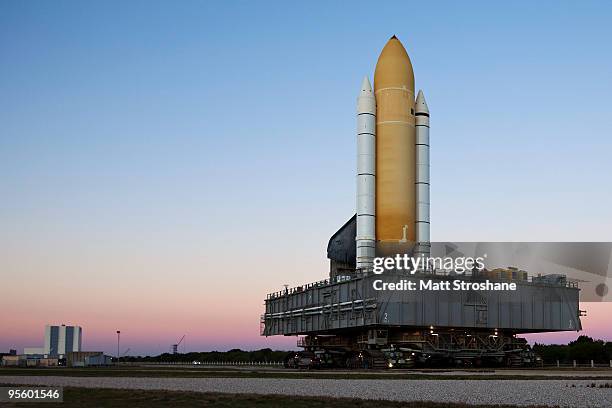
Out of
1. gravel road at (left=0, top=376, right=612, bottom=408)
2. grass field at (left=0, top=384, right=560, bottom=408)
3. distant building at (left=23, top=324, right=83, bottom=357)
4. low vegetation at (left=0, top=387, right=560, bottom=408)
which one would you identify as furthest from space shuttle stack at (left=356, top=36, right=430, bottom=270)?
distant building at (left=23, top=324, right=83, bottom=357)

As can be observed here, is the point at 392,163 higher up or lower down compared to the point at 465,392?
higher up

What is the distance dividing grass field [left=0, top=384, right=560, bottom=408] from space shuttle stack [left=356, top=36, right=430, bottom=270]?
1942 inches

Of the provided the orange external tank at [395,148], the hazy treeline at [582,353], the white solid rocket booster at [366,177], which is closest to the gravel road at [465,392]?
the white solid rocket booster at [366,177]

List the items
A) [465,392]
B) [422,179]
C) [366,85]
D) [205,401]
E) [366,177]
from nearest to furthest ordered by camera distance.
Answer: [205,401] → [465,392] → [366,177] → [422,179] → [366,85]

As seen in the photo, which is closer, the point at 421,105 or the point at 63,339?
the point at 421,105

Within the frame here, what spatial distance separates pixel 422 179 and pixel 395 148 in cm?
425

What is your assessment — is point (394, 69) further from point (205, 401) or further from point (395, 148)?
point (205, 401)

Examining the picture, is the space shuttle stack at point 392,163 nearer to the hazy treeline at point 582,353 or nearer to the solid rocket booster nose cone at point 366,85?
the solid rocket booster nose cone at point 366,85

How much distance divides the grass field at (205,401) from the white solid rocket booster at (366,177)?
48.6 meters

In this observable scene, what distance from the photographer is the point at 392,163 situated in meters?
78.8

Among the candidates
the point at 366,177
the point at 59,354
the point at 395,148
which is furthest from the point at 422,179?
the point at 59,354

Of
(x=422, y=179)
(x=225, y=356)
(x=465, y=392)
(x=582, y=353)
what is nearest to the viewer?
(x=465, y=392)

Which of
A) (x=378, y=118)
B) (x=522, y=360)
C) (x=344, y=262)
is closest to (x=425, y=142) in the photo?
(x=378, y=118)

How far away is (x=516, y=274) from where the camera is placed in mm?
76625
